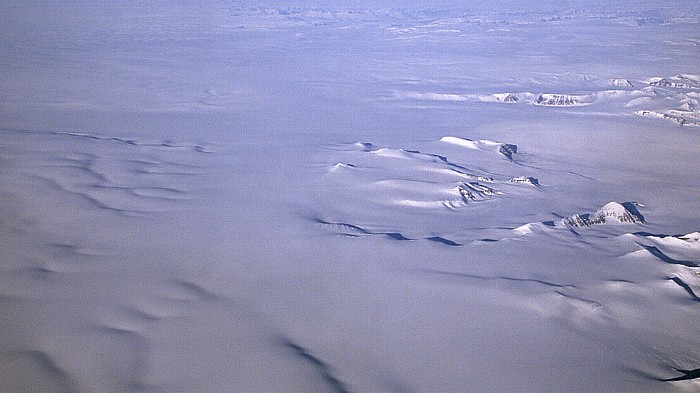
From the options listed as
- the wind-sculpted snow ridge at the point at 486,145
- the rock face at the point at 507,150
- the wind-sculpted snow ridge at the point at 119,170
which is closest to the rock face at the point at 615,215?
the rock face at the point at 507,150

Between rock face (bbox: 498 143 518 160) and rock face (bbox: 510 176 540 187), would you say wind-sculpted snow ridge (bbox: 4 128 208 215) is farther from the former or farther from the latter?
rock face (bbox: 498 143 518 160)

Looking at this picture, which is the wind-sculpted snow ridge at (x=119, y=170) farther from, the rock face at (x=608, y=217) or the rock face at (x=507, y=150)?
the rock face at (x=507, y=150)

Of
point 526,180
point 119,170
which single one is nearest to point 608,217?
point 526,180

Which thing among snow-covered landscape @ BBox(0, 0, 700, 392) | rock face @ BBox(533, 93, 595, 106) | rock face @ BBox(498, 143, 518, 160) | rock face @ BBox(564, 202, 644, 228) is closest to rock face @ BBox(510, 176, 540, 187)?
snow-covered landscape @ BBox(0, 0, 700, 392)

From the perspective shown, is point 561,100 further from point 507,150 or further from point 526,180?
point 526,180

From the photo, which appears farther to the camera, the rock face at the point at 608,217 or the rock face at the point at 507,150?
the rock face at the point at 507,150

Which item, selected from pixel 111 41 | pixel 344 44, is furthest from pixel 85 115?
pixel 344 44

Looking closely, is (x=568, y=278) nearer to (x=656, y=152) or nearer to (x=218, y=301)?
(x=218, y=301)
